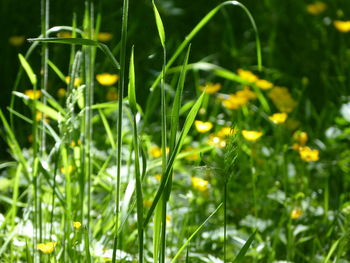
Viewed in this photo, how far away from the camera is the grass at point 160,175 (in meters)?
1.13

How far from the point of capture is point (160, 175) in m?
1.87

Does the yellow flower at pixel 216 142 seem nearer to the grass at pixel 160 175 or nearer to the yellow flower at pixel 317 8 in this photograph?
the grass at pixel 160 175

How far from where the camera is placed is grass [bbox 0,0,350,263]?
1.13 m

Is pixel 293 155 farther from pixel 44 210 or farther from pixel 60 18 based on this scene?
pixel 60 18

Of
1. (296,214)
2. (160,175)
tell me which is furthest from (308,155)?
(160,175)

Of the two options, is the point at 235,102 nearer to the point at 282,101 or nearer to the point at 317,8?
the point at 282,101

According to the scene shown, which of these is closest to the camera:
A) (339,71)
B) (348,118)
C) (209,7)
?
(348,118)

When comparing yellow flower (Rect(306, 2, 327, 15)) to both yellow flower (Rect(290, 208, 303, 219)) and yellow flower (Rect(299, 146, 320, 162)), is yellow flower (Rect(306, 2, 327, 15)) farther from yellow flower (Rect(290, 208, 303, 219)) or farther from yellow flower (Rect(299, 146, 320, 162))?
yellow flower (Rect(290, 208, 303, 219))

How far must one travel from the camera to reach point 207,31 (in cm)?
338

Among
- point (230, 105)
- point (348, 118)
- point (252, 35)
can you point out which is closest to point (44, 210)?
point (230, 105)

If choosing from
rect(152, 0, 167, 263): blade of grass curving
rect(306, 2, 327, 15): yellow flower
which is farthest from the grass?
rect(306, 2, 327, 15): yellow flower

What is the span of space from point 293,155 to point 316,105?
627 millimetres

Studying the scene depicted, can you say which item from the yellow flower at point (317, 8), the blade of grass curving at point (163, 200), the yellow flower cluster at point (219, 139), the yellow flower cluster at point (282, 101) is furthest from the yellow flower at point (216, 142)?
the yellow flower at point (317, 8)

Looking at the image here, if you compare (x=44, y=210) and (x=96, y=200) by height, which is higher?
(x=44, y=210)
